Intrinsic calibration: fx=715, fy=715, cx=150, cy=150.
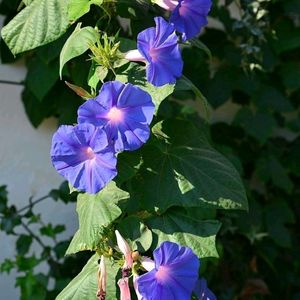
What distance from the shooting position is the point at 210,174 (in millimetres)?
1317

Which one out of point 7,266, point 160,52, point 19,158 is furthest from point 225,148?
point 160,52

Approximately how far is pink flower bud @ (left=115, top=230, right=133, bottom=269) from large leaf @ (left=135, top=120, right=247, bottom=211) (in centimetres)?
11

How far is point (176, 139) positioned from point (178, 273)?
0.31 m

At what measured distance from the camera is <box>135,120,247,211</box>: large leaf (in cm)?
129

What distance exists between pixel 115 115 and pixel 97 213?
18 centimetres

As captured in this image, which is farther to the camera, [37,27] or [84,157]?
[37,27]

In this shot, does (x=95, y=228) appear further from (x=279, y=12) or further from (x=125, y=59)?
(x=279, y=12)

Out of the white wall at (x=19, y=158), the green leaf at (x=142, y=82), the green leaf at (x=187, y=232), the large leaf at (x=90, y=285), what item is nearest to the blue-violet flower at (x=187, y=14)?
the green leaf at (x=142, y=82)

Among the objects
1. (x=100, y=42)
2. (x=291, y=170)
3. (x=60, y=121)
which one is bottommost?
(x=291, y=170)

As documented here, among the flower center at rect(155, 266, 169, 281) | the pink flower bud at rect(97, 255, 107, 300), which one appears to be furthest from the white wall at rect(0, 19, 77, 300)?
the flower center at rect(155, 266, 169, 281)

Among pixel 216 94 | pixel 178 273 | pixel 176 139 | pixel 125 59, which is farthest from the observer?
pixel 216 94

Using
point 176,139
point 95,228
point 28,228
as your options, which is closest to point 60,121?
point 28,228

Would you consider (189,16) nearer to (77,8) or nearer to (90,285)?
(77,8)

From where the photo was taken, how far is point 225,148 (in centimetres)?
228
